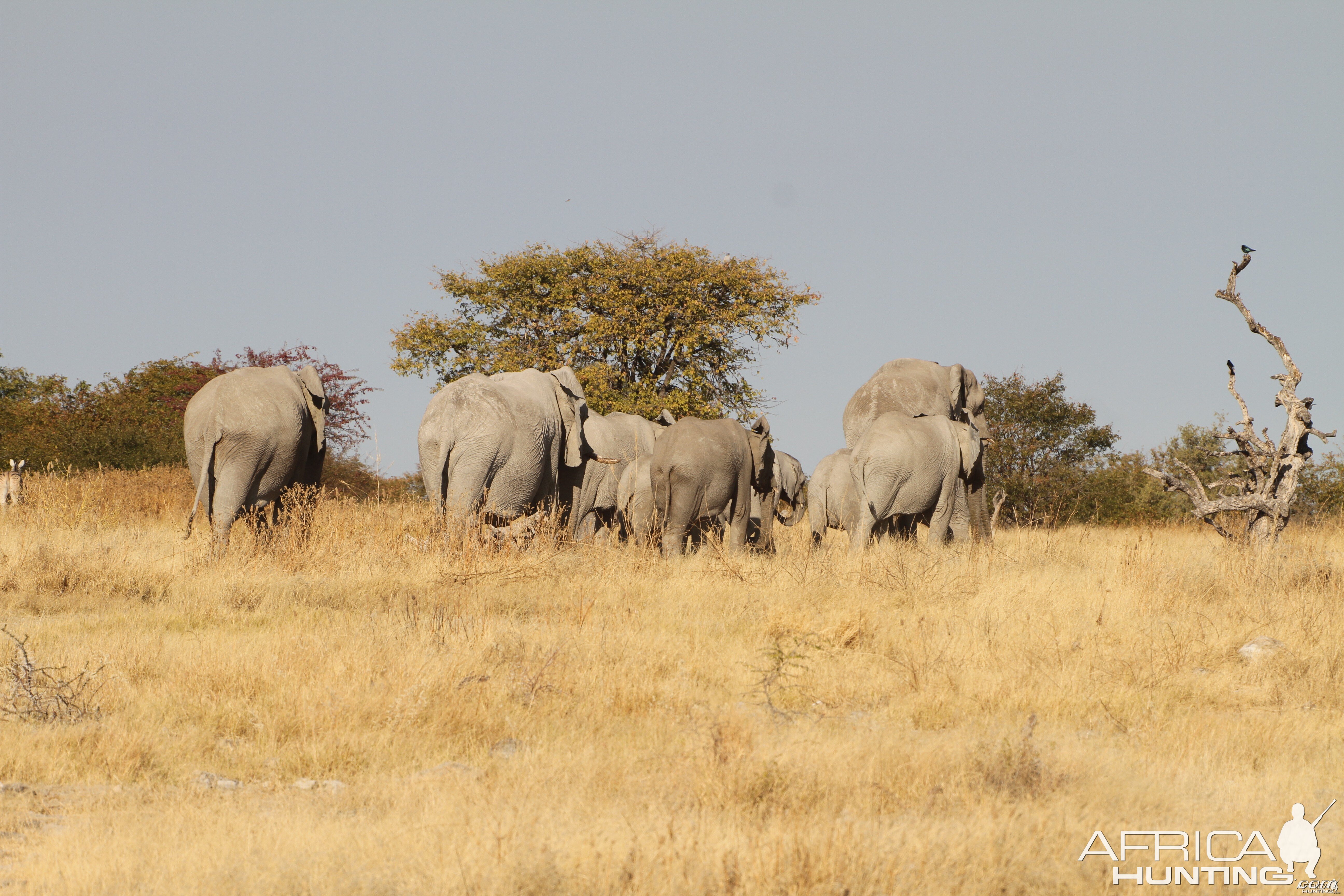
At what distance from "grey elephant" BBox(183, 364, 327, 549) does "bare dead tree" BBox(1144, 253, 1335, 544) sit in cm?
886

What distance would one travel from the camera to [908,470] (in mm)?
12422

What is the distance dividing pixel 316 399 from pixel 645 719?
761 cm

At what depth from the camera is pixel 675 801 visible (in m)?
4.85

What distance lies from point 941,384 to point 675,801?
11.4m

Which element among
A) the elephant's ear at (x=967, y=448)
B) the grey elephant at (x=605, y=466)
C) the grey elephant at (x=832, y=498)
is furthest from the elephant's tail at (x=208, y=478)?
the elephant's ear at (x=967, y=448)

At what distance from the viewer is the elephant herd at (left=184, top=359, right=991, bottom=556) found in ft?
37.6

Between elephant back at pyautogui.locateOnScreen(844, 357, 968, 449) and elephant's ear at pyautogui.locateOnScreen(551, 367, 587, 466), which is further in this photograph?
elephant back at pyautogui.locateOnScreen(844, 357, 968, 449)

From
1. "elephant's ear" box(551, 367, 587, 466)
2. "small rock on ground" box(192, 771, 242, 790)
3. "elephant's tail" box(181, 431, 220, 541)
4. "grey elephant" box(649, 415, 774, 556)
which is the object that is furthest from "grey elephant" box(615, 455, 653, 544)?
"small rock on ground" box(192, 771, 242, 790)

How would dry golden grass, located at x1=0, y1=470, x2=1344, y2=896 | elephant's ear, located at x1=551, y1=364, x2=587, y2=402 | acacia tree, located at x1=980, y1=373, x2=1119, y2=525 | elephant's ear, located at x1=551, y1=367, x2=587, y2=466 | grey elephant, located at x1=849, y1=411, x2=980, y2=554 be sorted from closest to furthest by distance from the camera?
dry golden grass, located at x1=0, y1=470, x2=1344, y2=896, grey elephant, located at x1=849, y1=411, x2=980, y2=554, elephant's ear, located at x1=551, y1=367, x2=587, y2=466, elephant's ear, located at x1=551, y1=364, x2=587, y2=402, acacia tree, located at x1=980, y1=373, x2=1119, y2=525

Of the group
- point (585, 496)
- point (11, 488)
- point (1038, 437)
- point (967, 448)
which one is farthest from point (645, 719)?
point (1038, 437)

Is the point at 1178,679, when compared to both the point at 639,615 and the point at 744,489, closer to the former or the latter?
the point at 639,615

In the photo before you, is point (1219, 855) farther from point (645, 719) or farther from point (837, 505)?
point (837, 505)

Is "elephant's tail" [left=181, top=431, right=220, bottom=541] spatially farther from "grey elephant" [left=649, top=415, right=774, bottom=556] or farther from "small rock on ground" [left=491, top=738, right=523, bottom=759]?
"small rock on ground" [left=491, top=738, right=523, bottom=759]

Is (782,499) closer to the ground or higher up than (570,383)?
closer to the ground
